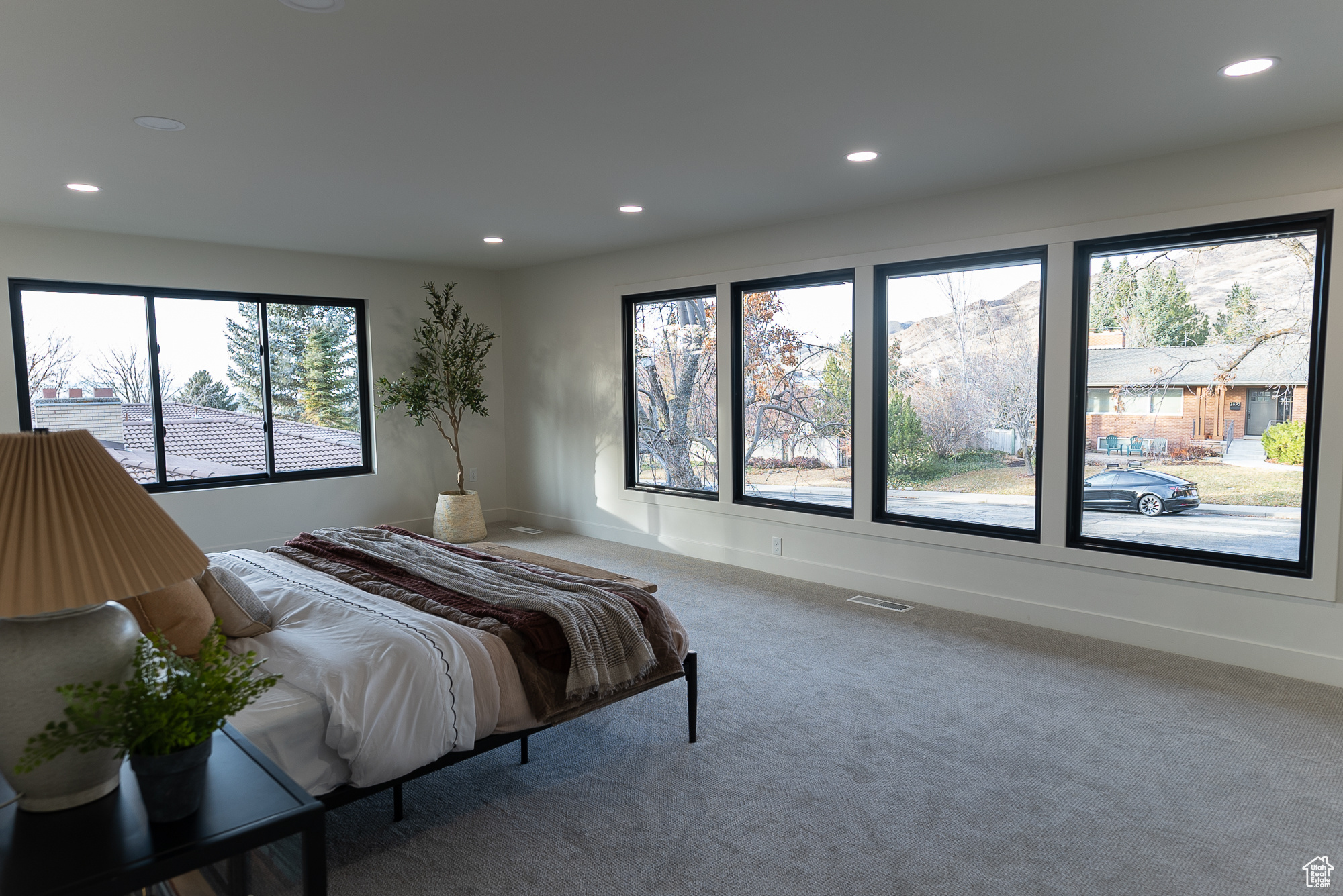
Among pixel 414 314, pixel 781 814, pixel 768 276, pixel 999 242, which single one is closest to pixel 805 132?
pixel 999 242

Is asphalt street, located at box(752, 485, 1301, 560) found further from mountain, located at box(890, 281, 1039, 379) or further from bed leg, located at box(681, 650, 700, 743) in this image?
bed leg, located at box(681, 650, 700, 743)

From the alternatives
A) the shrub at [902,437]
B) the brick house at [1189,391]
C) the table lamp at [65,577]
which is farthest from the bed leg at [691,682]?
the brick house at [1189,391]

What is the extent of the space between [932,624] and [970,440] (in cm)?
115

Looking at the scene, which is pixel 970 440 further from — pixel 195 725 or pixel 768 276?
pixel 195 725

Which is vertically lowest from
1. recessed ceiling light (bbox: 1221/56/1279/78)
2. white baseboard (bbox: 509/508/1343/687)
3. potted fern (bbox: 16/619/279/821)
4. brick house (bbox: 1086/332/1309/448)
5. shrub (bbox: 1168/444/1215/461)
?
white baseboard (bbox: 509/508/1343/687)

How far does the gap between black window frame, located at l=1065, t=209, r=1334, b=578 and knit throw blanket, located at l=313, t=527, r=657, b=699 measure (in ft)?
9.07

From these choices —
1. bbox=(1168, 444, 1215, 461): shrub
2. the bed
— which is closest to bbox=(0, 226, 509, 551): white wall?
the bed

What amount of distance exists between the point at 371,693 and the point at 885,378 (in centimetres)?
382

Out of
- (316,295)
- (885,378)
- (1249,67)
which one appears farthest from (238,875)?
(316,295)

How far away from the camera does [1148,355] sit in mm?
4023

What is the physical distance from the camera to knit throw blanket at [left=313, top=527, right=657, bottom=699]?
261 centimetres

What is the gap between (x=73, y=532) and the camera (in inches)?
48.5

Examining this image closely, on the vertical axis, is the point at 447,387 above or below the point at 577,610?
above

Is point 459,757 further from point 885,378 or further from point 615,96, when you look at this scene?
point 885,378
